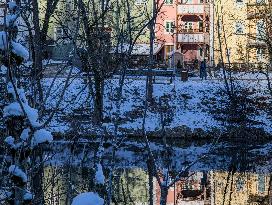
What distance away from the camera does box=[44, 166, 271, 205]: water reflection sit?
16766 millimetres

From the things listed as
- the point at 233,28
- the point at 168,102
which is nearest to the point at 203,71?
the point at 168,102

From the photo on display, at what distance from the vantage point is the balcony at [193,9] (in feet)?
168

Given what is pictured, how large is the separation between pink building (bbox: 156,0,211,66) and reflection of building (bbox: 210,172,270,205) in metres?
29.8

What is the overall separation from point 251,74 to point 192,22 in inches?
494

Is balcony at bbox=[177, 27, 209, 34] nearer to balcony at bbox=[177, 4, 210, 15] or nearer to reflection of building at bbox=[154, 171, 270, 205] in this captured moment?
balcony at bbox=[177, 4, 210, 15]

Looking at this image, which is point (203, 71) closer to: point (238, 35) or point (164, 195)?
point (238, 35)

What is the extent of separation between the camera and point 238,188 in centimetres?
1888

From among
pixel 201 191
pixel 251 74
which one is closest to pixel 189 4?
pixel 251 74

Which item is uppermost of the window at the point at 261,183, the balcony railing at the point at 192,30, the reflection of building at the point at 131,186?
the balcony railing at the point at 192,30

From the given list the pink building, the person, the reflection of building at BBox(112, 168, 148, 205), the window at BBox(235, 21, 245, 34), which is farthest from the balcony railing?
the reflection of building at BBox(112, 168, 148, 205)

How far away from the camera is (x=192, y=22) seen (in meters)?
52.7

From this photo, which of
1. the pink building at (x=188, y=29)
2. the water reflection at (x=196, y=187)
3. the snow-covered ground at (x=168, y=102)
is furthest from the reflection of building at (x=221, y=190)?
the pink building at (x=188, y=29)

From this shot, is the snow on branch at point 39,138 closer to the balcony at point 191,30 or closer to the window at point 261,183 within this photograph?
the window at point 261,183

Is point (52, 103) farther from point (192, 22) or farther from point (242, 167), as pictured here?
point (192, 22)
